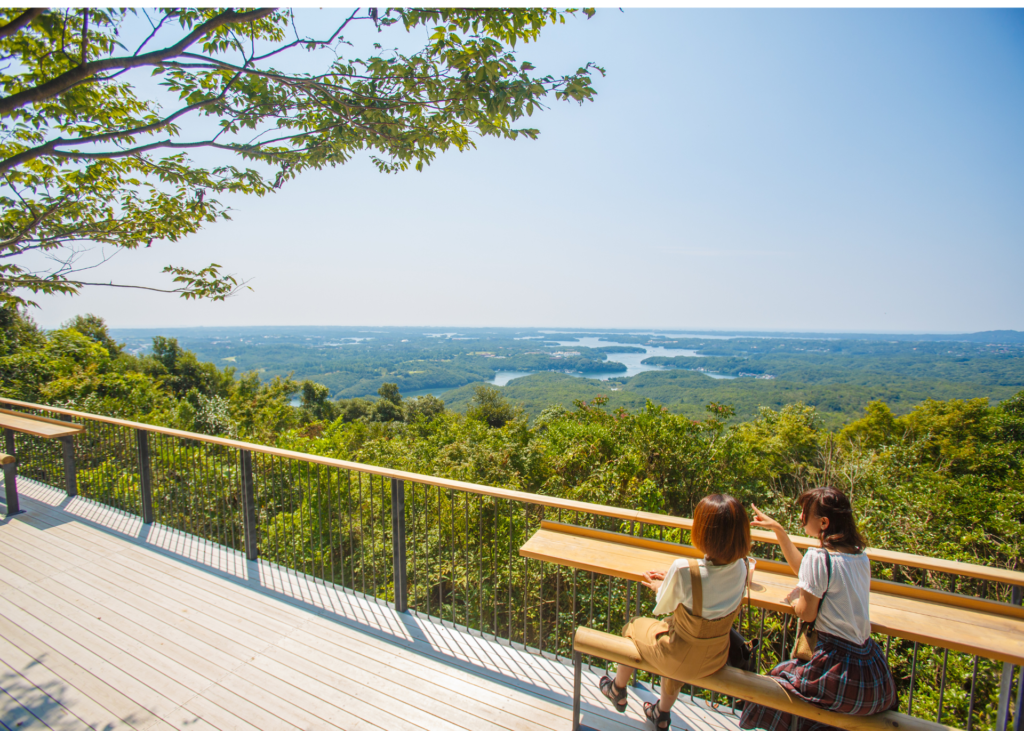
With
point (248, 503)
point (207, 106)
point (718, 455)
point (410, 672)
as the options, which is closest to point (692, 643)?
point (410, 672)

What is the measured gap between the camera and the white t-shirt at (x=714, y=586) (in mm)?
1664

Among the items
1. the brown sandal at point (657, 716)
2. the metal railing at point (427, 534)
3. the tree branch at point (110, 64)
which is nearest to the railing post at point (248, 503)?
the metal railing at point (427, 534)

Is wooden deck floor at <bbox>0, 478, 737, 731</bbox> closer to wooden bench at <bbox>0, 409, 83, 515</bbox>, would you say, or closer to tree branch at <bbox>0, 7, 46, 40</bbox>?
wooden bench at <bbox>0, 409, 83, 515</bbox>

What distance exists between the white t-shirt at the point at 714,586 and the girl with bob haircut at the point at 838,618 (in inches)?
9.0

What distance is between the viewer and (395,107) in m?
3.17

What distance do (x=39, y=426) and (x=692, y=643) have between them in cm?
613

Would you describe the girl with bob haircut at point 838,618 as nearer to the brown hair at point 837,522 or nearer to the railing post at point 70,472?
the brown hair at point 837,522

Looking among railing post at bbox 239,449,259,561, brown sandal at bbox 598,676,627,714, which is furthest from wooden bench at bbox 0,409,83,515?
brown sandal at bbox 598,676,627,714

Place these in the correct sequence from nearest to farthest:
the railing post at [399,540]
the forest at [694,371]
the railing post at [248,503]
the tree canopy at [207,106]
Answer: the tree canopy at [207,106], the railing post at [399,540], the railing post at [248,503], the forest at [694,371]

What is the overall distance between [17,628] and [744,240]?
134 feet

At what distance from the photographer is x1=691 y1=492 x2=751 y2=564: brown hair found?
1.63 metres

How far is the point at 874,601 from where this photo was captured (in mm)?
1814

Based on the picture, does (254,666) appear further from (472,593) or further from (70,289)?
(472,593)

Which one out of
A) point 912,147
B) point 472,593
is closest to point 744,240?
point 912,147
